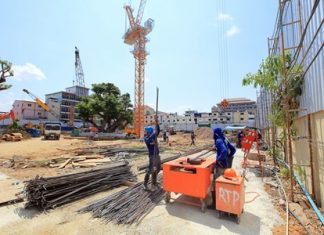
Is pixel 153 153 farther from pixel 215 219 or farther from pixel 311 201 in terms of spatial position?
pixel 311 201

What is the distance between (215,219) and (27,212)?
12.7 feet

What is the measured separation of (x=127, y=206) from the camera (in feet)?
12.9

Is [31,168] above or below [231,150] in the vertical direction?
below

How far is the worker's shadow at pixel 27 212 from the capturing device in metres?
→ 3.68

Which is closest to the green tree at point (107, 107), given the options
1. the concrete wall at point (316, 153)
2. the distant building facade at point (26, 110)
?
the concrete wall at point (316, 153)

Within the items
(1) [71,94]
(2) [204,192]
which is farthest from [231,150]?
(1) [71,94]

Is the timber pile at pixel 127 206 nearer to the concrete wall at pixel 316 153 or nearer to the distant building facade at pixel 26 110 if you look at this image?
the concrete wall at pixel 316 153

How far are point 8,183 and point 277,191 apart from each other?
8148mm

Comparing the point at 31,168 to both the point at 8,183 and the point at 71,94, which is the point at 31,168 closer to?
the point at 8,183

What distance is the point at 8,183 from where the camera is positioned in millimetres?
5844

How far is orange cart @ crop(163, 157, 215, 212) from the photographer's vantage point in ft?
12.1

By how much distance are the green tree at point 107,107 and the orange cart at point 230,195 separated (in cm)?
2683

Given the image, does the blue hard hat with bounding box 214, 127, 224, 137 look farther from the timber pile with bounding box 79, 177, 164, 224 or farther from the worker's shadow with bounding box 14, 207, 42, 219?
the worker's shadow with bounding box 14, 207, 42, 219

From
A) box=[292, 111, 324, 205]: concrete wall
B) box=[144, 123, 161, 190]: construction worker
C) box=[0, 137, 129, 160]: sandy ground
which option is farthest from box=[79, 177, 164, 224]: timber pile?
box=[0, 137, 129, 160]: sandy ground
